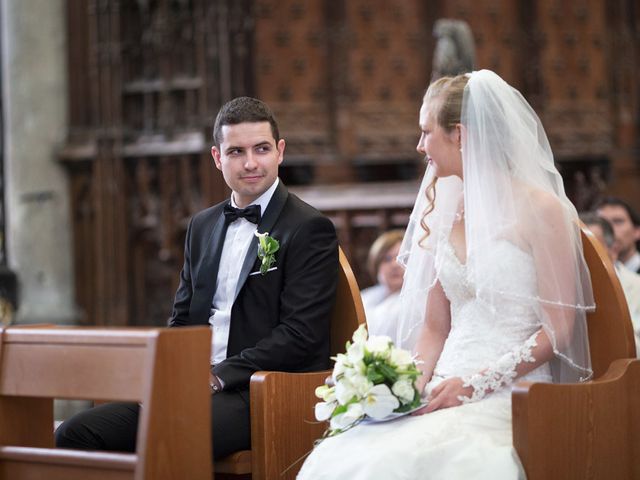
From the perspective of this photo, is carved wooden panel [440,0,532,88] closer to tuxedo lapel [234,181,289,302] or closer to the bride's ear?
tuxedo lapel [234,181,289,302]

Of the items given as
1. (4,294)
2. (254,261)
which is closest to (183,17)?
(4,294)

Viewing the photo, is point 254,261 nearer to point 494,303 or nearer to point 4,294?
point 494,303

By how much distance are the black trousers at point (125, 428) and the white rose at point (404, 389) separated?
604mm

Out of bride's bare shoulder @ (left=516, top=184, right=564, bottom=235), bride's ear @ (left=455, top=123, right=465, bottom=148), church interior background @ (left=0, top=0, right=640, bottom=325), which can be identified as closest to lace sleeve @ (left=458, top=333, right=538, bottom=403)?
bride's bare shoulder @ (left=516, top=184, right=564, bottom=235)

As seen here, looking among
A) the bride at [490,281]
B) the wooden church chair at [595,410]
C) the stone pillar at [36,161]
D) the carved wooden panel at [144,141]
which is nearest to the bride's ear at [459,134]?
the bride at [490,281]

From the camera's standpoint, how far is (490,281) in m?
3.31

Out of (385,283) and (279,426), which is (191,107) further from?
(279,426)

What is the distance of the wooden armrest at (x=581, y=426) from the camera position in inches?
116

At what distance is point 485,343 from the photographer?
3.34 metres

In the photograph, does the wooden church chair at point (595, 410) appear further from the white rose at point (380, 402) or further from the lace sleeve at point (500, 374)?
the white rose at point (380, 402)

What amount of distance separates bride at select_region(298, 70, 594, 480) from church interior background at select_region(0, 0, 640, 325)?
226 inches

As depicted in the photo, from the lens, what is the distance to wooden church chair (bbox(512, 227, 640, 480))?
9.66 feet

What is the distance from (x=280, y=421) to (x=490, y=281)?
0.77 meters

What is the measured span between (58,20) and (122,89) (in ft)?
3.16
